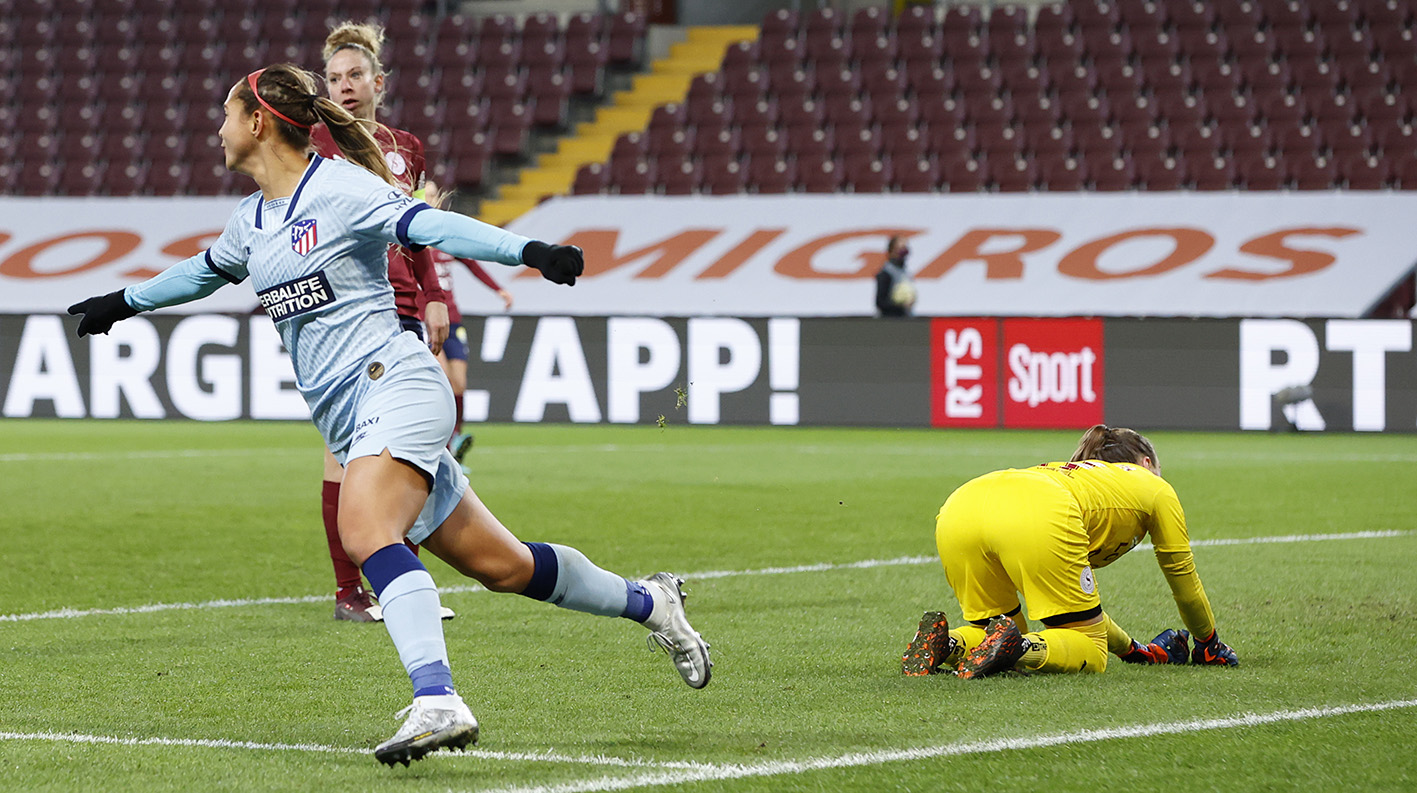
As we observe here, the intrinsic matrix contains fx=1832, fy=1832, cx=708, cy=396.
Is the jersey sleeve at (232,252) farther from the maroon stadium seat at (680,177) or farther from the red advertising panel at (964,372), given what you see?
the maroon stadium seat at (680,177)

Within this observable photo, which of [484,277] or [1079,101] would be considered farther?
[1079,101]

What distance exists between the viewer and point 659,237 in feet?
67.8

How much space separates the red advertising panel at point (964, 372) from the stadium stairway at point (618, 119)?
7.52 meters

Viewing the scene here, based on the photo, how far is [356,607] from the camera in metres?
6.41

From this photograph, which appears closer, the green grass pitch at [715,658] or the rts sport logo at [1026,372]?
the green grass pitch at [715,658]

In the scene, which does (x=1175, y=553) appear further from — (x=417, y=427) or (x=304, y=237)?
(x=304, y=237)

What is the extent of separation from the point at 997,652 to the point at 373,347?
6.27 feet

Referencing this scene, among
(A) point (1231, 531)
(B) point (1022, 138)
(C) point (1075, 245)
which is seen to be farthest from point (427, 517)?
(B) point (1022, 138)

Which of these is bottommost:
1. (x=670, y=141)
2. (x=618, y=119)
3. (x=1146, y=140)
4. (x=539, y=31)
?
(x=1146, y=140)

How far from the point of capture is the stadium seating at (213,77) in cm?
2381

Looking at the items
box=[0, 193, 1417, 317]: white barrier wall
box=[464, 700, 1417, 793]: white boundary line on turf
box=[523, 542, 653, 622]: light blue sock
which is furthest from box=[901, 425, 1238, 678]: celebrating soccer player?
box=[0, 193, 1417, 317]: white barrier wall

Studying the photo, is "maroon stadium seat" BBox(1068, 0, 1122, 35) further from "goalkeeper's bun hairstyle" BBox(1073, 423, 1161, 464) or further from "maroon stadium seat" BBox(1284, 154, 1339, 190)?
"goalkeeper's bun hairstyle" BBox(1073, 423, 1161, 464)

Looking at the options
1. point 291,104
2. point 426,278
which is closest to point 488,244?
point 291,104

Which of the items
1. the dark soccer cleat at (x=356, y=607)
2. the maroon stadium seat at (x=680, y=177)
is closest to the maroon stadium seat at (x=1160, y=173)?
the maroon stadium seat at (x=680, y=177)
